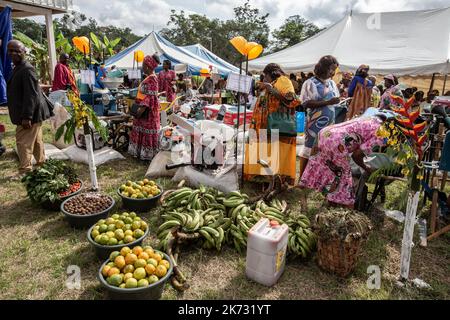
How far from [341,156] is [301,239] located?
3.95 feet

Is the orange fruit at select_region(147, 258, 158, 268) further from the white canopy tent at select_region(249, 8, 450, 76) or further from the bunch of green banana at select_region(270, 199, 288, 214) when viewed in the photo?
the white canopy tent at select_region(249, 8, 450, 76)

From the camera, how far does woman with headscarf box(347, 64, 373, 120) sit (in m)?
7.50

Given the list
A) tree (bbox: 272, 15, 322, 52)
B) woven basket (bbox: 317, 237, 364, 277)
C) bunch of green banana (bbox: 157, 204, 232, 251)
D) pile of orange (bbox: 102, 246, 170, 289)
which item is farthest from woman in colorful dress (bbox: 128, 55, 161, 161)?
tree (bbox: 272, 15, 322, 52)

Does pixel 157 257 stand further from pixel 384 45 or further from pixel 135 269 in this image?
pixel 384 45

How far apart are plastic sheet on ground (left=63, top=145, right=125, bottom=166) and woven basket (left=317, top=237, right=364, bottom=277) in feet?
14.1

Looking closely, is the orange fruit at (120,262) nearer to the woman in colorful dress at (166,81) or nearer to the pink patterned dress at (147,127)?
the pink patterned dress at (147,127)

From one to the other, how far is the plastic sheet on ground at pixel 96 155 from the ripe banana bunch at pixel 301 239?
3.78 meters

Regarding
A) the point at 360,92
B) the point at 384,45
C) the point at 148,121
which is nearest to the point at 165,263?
the point at 148,121

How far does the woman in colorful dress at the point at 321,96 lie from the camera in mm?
A: 4250

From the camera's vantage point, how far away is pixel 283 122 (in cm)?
449

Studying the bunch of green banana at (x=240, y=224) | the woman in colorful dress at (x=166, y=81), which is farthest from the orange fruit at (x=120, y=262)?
the woman in colorful dress at (x=166, y=81)
